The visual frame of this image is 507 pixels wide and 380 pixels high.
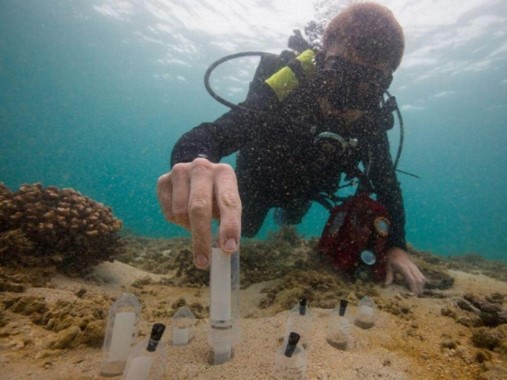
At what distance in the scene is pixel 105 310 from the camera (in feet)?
8.55

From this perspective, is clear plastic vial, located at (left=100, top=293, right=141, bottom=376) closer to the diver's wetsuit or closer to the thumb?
the diver's wetsuit

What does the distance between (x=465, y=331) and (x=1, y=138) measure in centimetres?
12596

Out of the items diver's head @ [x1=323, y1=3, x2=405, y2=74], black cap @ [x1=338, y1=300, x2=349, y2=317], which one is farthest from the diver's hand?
diver's head @ [x1=323, y1=3, x2=405, y2=74]

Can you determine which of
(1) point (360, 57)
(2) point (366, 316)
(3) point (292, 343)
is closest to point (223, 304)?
(3) point (292, 343)

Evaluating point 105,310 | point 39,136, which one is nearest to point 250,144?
point 105,310

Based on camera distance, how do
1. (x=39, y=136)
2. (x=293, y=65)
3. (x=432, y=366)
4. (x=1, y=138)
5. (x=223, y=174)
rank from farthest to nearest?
1. (x=39, y=136)
2. (x=1, y=138)
3. (x=293, y=65)
4. (x=432, y=366)
5. (x=223, y=174)

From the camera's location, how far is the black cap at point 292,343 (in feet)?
5.13

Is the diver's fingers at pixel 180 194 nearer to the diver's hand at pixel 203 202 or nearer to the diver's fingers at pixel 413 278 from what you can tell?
the diver's hand at pixel 203 202

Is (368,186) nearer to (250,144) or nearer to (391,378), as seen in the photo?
(250,144)

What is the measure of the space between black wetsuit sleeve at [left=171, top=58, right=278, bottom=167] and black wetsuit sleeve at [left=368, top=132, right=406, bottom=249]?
2.06 m

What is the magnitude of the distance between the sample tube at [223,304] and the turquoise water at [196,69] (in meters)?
19.2

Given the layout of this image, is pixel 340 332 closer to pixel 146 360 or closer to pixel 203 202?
pixel 146 360

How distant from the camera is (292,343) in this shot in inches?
61.9

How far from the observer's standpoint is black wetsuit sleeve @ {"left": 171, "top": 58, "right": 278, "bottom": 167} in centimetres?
317
